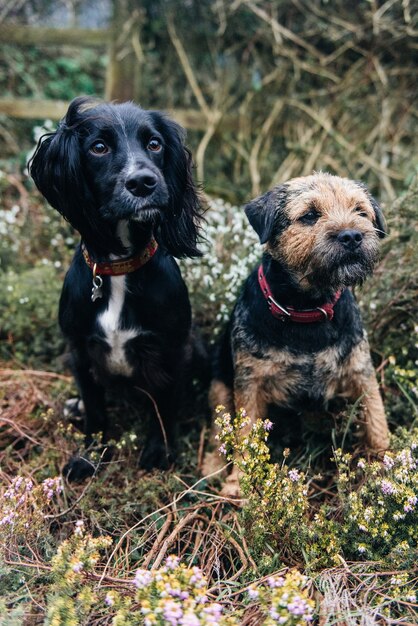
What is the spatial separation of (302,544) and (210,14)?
5.92 m

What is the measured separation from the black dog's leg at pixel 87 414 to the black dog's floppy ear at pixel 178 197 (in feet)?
2.84

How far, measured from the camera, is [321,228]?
282 centimetres

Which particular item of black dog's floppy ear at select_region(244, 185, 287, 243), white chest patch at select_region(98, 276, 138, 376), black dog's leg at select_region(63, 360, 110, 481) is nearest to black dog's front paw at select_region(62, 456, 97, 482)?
black dog's leg at select_region(63, 360, 110, 481)

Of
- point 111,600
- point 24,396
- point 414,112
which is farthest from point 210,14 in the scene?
point 111,600

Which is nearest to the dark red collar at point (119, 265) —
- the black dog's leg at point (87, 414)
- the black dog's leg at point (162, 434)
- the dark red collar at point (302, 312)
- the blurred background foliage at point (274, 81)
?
the black dog's leg at point (87, 414)

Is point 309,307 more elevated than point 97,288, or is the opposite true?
point 309,307

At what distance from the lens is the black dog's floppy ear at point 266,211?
2.96 meters

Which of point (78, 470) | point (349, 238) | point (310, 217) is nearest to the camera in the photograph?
point (349, 238)

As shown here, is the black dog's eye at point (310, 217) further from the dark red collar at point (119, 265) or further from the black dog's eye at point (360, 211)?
the dark red collar at point (119, 265)

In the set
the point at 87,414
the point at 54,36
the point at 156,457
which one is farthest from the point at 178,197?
the point at 54,36

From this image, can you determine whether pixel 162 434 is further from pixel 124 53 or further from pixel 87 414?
pixel 124 53

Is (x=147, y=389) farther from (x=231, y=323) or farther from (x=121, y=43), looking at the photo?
(x=121, y=43)

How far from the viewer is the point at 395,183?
6.32m

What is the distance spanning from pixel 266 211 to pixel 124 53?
4.21 metres
